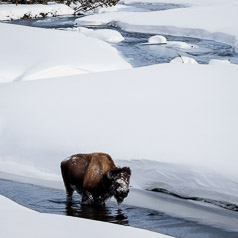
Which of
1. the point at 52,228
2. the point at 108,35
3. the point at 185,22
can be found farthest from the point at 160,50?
the point at 52,228

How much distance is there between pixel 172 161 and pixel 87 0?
91.0 ft

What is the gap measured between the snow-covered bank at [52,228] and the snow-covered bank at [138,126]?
5.72 ft

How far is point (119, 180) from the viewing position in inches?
213

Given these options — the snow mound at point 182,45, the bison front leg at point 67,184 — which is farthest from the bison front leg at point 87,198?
the snow mound at point 182,45

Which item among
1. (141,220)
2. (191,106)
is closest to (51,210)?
(141,220)

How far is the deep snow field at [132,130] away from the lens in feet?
19.3

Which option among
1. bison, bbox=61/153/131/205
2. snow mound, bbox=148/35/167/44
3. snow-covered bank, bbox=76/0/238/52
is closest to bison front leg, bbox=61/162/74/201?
bison, bbox=61/153/131/205

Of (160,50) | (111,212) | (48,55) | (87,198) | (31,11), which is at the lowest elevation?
(111,212)

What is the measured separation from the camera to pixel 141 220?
559 cm

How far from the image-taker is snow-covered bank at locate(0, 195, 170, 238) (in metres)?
4.30

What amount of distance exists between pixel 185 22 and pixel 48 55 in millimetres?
12331

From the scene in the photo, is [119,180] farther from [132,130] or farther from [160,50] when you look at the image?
[160,50]

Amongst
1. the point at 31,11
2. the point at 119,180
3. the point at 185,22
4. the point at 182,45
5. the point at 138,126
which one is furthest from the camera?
the point at 31,11

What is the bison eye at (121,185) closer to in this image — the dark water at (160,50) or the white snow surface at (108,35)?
the dark water at (160,50)
